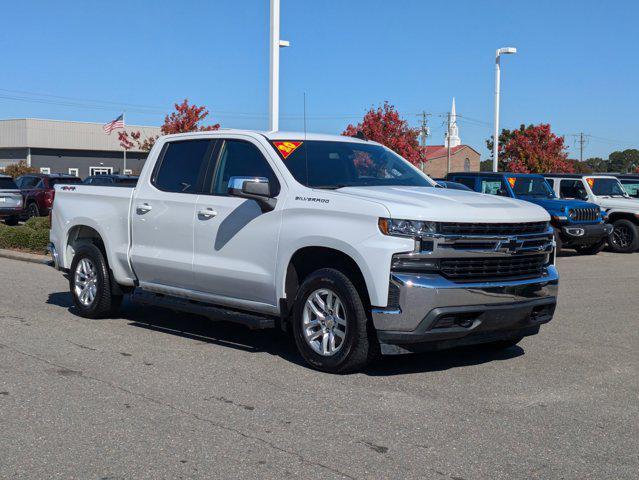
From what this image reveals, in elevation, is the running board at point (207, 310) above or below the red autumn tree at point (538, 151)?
below

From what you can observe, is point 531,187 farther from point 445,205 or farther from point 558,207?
point 445,205

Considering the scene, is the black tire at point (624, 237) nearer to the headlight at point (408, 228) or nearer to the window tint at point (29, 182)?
the headlight at point (408, 228)

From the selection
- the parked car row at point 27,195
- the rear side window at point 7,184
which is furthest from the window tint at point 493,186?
the rear side window at point 7,184

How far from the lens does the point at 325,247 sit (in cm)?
689

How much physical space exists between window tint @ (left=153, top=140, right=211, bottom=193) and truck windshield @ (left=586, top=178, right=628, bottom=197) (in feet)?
48.7

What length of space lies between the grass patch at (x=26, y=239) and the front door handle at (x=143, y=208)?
8.66 m

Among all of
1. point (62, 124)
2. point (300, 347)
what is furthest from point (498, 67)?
point (62, 124)

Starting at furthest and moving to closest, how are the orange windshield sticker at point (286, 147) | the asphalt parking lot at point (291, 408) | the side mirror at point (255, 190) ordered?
1. the orange windshield sticker at point (286, 147)
2. the side mirror at point (255, 190)
3. the asphalt parking lot at point (291, 408)

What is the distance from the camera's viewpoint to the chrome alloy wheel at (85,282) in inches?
368

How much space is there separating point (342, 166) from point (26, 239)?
10.9 metres

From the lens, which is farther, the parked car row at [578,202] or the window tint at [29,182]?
the window tint at [29,182]

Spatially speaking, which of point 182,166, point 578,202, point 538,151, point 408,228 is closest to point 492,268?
point 408,228

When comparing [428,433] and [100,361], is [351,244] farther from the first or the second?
[100,361]

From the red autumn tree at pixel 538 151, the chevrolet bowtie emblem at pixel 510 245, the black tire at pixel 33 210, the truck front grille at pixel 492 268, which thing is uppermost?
the red autumn tree at pixel 538 151
